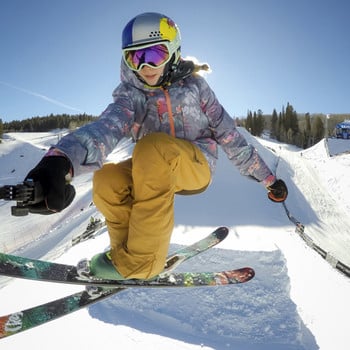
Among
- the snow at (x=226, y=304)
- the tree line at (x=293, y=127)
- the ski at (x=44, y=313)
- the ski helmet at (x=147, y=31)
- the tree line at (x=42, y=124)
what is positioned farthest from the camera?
the tree line at (x=42, y=124)

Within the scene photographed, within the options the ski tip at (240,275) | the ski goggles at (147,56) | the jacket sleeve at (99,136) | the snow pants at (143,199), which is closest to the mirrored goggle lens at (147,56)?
the ski goggles at (147,56)

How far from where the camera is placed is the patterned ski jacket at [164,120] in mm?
2215

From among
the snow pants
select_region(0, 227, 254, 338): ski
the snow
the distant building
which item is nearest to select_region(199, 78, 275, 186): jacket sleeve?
the snow pants

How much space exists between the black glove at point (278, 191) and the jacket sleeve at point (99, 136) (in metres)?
1.81

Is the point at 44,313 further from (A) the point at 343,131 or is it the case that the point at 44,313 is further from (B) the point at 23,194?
(A) the point at 343,131

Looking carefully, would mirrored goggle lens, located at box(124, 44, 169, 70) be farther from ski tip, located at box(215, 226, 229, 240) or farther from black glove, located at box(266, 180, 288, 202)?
ski tip, located at box(215, 226, 229, 240)

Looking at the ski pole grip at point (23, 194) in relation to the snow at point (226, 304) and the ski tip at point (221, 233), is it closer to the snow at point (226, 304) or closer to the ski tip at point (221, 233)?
the ski tip at point (221, 233)

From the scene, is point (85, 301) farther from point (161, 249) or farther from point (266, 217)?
point (266, 217)

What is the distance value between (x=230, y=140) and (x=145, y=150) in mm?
1313

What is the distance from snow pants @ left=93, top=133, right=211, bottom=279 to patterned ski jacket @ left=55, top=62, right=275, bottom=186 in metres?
0.26

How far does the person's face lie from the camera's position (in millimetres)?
2648

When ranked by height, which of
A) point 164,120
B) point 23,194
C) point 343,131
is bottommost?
point 343,131

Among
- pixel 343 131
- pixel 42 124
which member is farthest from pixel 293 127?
pixel 42 124

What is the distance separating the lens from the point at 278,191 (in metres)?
3.56
